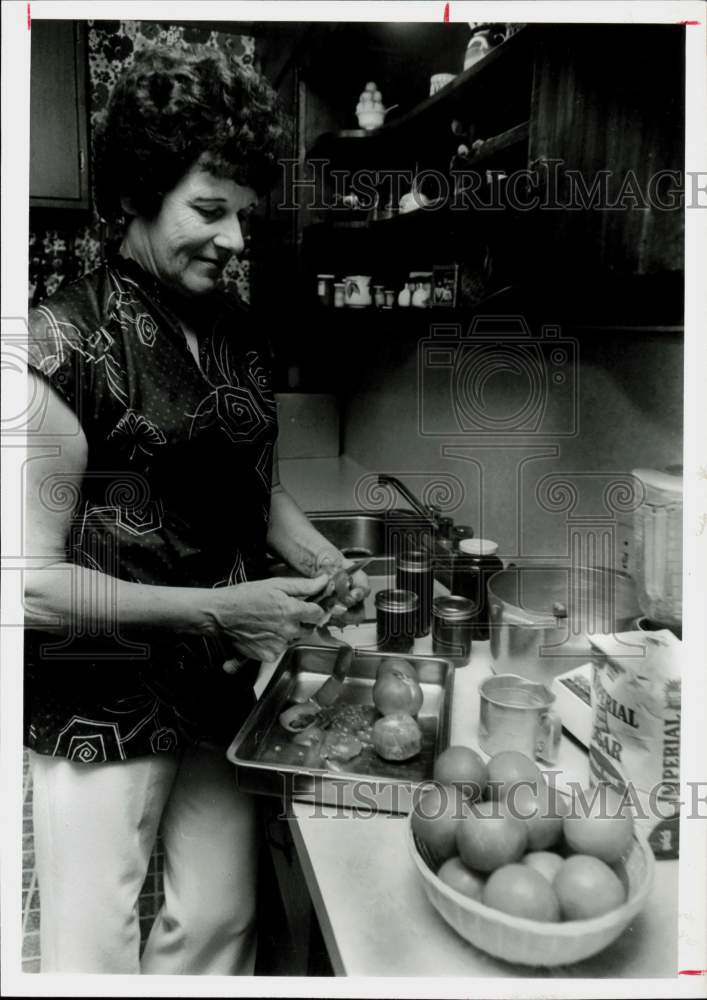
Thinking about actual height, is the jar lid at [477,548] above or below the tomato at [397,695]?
above

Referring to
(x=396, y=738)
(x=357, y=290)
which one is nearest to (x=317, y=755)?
(x=396, y=738)

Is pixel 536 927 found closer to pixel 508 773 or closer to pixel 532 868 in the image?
pixel 532 868

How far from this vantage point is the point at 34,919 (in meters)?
1.21

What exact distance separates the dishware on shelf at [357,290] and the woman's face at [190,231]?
676 mm

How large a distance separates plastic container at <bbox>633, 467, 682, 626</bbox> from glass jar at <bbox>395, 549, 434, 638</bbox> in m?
0.48

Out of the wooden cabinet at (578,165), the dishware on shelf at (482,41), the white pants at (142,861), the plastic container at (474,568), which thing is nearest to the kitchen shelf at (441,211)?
the wooden cabinet at (578,165)

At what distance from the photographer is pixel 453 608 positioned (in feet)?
3.89

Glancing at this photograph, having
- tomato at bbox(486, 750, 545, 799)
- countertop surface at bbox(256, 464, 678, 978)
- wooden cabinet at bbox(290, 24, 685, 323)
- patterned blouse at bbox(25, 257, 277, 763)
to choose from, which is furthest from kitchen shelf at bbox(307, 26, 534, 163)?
countertop surface at bbox(256, 464, 678, 978)

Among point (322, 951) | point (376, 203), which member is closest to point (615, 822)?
point (322, 951)

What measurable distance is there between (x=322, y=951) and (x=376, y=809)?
0.24 metres

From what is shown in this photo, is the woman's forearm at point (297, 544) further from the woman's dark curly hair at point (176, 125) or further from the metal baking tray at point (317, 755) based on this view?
the woman's dark curly hair at point (176, 125)

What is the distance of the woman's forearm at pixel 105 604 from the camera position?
2.80ft

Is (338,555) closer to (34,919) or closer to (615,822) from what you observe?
(615,822)

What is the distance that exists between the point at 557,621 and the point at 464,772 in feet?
1.24
